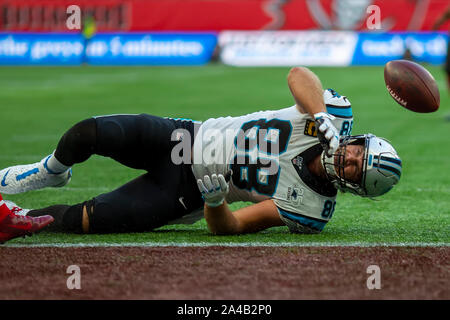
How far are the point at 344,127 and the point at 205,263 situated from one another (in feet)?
3.91

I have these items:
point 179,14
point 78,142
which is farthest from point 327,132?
point 179,14

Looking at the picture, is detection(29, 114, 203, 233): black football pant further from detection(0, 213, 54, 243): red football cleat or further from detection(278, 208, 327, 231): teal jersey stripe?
detection(278, 208, 327, 231): teal jersey stripe

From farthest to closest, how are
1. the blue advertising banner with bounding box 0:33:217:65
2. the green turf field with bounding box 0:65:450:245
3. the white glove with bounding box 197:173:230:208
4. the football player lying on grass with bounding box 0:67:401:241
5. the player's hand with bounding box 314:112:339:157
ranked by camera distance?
the blue advertising banner with bounding box 0:33:217:65
the green turf field with bounding box 0:65:450:245
the football player lying on grass with bounding box 0:67:401:241
the player's hand with bounding box 314:112:339:157
the white glove with bounding box 197:173:230:208

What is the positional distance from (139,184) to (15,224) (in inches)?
30.5

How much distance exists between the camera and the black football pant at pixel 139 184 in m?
4.41

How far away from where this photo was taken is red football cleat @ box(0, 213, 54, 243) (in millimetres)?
4160

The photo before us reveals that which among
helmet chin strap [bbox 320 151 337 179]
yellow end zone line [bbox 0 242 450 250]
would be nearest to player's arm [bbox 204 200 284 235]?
yellow end zone line [bbox 0 242 450 250]

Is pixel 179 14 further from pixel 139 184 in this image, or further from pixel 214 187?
pixel 214 187

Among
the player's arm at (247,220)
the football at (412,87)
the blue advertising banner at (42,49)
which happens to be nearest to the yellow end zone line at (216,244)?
the player's arm at (247,220)

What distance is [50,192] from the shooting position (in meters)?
6.19

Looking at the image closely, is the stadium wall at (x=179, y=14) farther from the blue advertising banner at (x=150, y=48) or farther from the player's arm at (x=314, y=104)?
the player's arm at (x=314, y=104)

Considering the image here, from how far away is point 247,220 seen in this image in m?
4.47
